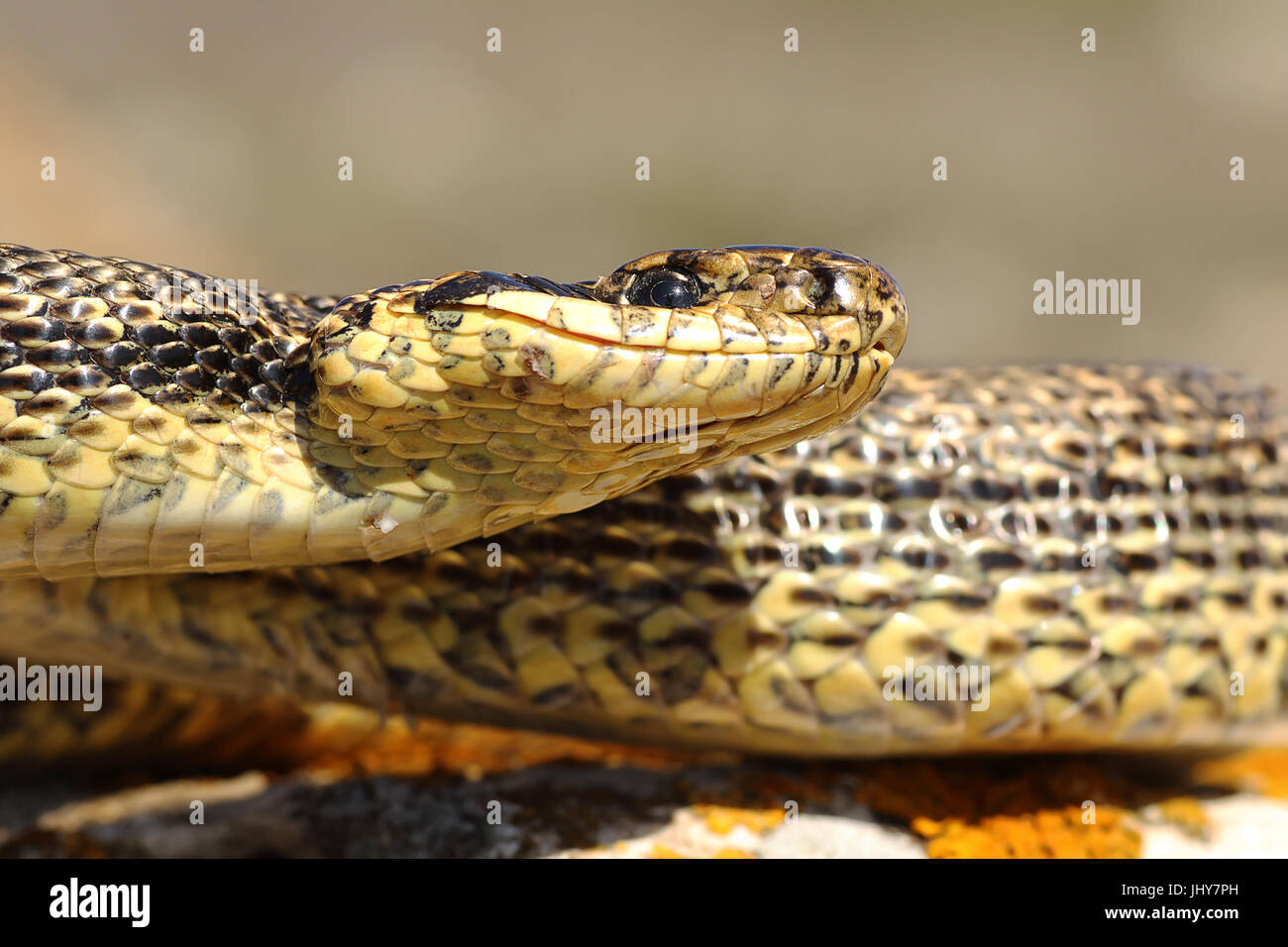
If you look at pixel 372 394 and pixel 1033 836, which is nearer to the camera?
pixel 372 394

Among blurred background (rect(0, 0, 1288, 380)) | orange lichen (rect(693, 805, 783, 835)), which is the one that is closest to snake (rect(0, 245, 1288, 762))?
orange lichen (rect(693, 805, 783, 835))

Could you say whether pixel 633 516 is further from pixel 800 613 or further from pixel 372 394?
pixel 372 394

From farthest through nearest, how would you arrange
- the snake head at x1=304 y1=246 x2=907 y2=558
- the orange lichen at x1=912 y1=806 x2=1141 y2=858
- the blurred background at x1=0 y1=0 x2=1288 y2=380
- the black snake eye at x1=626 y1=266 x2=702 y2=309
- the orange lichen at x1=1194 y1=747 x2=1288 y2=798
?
the blurred background at x1=0 y1=0 x2=1288 y2=380 < the orange lichen at x1=1194 y1=747 x2=1288 y2=798 < the orange lichen at x1=912 y1=806 x2=1141 y2=858 < the black snake eye at x1=626 y1=266 x2=702 y2=309 < the snake head at x1=304 y1=246 x2=907 y2=558

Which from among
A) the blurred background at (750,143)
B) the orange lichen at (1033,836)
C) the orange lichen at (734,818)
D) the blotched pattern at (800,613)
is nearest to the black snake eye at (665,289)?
the blotched pattern at (800,613)

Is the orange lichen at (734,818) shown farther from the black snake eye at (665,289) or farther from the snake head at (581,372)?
the black snake eye at (665,289)

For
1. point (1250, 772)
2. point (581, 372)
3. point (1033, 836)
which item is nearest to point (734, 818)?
point (1033, 836)

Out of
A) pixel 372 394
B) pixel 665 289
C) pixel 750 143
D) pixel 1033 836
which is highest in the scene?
pixel 750 143

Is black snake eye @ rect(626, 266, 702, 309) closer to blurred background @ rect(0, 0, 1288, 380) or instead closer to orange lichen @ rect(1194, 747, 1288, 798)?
orange lichen @ rect(1194, 747, 1288, 798)

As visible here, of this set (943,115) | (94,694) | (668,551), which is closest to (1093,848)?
(668,551)
